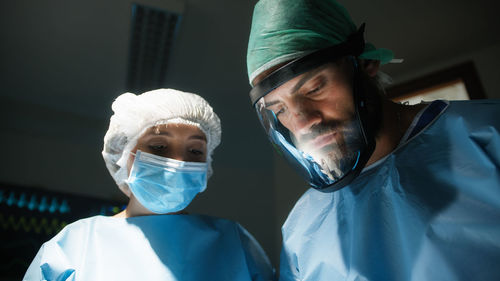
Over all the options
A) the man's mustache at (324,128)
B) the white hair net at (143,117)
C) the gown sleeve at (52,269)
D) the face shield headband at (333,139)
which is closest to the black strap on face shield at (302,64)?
the face shield headband at (333,139)

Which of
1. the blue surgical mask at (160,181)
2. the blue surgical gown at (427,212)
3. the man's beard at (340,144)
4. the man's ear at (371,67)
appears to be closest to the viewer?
the blue surgical gown at (427,212)

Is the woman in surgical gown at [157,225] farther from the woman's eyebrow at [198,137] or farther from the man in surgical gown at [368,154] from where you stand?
the man in surgical gown at [368,154]

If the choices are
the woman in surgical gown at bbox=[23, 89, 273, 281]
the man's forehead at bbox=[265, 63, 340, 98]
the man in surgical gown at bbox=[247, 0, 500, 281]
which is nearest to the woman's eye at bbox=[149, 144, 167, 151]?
the woman in surgical gown at bbox=[23, 89, 273, 281]

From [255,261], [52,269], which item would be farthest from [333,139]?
[52,269]

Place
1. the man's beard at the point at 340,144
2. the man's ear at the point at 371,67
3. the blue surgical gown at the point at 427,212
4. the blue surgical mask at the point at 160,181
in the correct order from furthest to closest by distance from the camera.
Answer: the blue surgical mask at the point at 160,181, the man's ear at the point at 371,67, the man's beard at the point at 340,144, the blue surgical gown at the point at 427,212

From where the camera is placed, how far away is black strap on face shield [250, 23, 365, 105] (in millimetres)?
889

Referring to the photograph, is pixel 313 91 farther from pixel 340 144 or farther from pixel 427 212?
pixel 427 212

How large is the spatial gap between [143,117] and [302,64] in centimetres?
65

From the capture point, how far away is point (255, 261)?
1244 mm

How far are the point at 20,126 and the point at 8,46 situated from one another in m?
0.78

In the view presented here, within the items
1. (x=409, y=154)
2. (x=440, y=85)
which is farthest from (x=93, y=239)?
(x=440, y=85)

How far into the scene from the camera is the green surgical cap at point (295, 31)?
0.94m

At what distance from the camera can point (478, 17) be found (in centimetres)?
195

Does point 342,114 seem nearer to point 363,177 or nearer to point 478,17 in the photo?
point 363,177
